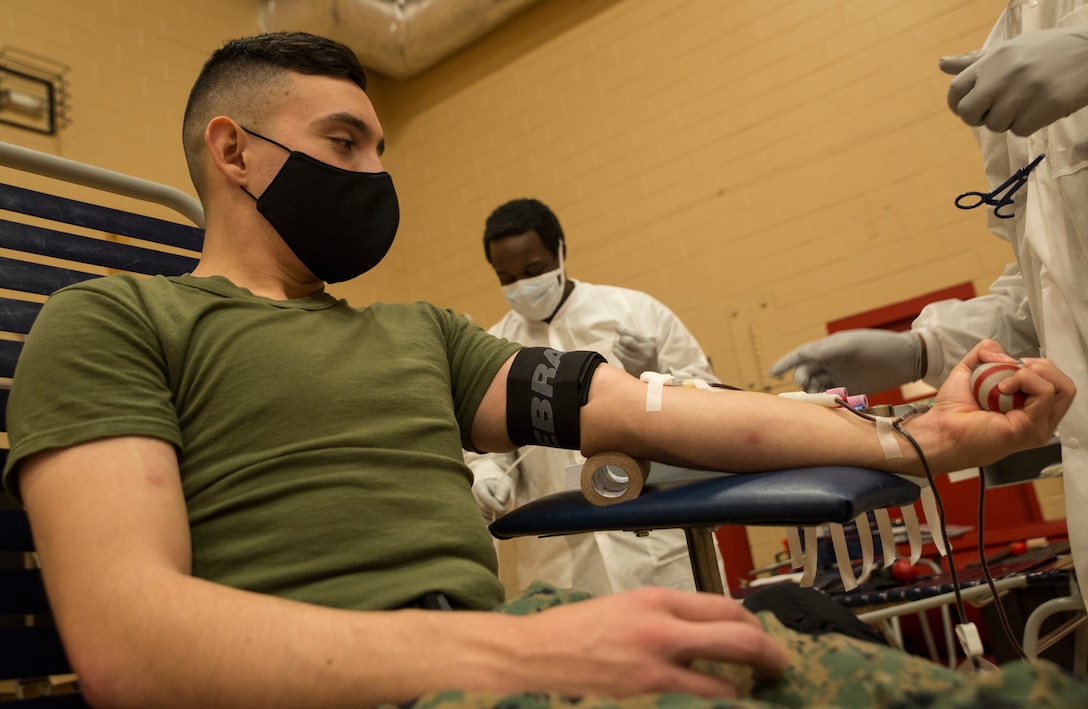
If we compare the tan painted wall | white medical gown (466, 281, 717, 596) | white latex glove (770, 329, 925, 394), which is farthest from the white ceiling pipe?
white latex glove (770, 329, 925, 394)

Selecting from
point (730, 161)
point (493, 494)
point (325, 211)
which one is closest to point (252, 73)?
point (325, 211)

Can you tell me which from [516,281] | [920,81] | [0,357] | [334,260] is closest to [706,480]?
[334,260]

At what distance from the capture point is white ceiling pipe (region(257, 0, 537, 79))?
4258 millimetres

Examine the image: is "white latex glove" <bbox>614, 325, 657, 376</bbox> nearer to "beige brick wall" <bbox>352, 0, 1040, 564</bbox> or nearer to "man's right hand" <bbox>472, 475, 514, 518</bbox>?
"man's right hand" <bbox>472, 475, 514, 518</bbox>

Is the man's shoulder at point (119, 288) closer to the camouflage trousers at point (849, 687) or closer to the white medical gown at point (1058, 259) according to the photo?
the camouflage trousers at point (849, 687)

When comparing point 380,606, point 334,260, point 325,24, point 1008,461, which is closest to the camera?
point 380,606

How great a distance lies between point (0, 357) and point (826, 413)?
1.01 metres

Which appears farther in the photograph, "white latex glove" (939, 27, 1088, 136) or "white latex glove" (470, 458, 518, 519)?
"white latex glove" (470, 458, 518, 519)

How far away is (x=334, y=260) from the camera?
46.4 inches

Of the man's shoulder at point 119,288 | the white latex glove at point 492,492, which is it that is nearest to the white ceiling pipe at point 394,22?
the white latex glove at point 492,492

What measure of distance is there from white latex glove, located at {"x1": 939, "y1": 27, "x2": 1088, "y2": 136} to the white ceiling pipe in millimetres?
3475

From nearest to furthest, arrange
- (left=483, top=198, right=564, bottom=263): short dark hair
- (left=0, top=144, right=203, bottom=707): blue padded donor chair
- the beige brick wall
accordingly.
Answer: (left=0, top=144, right=203, bottom=707): blue padded donor chair, (left=483, top=198, right=564, bottom=263): short dark hair, the beige brick wall

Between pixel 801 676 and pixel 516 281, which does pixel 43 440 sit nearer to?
pixel 801 676

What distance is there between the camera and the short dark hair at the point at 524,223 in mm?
2738
